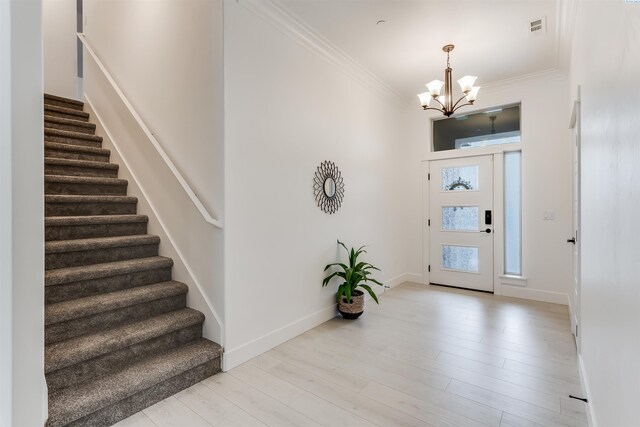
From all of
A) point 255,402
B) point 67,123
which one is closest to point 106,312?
point 255,402

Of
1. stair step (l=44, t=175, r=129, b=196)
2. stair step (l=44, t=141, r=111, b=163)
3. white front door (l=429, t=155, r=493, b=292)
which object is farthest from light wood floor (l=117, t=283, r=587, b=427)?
stair step (l=44, t=141, r=111, b=163)

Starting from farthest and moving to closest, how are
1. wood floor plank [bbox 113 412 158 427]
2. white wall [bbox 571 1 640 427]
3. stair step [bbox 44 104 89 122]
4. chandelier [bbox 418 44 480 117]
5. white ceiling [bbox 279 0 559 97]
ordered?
stair step [bbox 44 104 89 122] < chandelier [bbox 418 44 480 117] < white ceiling [bbox 279 0 559 97] < wood floor plank [bbox 113 412 158 427] < white wall [bbox 571 1 640 427]

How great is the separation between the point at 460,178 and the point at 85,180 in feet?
15.7

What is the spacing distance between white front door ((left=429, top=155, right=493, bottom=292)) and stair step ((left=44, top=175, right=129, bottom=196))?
14.2ft

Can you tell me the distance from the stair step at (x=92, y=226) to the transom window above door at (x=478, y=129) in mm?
4351

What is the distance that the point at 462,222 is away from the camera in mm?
4719

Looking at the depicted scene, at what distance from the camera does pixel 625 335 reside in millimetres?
1029

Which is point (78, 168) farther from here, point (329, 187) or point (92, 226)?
point (329, 187)

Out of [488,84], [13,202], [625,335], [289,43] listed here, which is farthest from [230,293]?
[488,84]

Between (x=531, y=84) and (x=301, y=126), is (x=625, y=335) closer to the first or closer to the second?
(x=301, y=126)

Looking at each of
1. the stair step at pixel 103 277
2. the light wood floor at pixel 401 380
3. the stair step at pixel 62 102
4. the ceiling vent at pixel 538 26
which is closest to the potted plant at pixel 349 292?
the light wood floor at pixel 401 380

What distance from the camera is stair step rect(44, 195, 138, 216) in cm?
270

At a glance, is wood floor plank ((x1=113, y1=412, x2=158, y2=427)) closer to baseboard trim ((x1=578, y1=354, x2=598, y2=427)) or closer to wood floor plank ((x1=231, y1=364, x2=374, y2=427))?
wood floor plank ((x1=231, y1=364, x2=374, y2=427))

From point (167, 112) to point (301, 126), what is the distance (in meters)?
1.27
